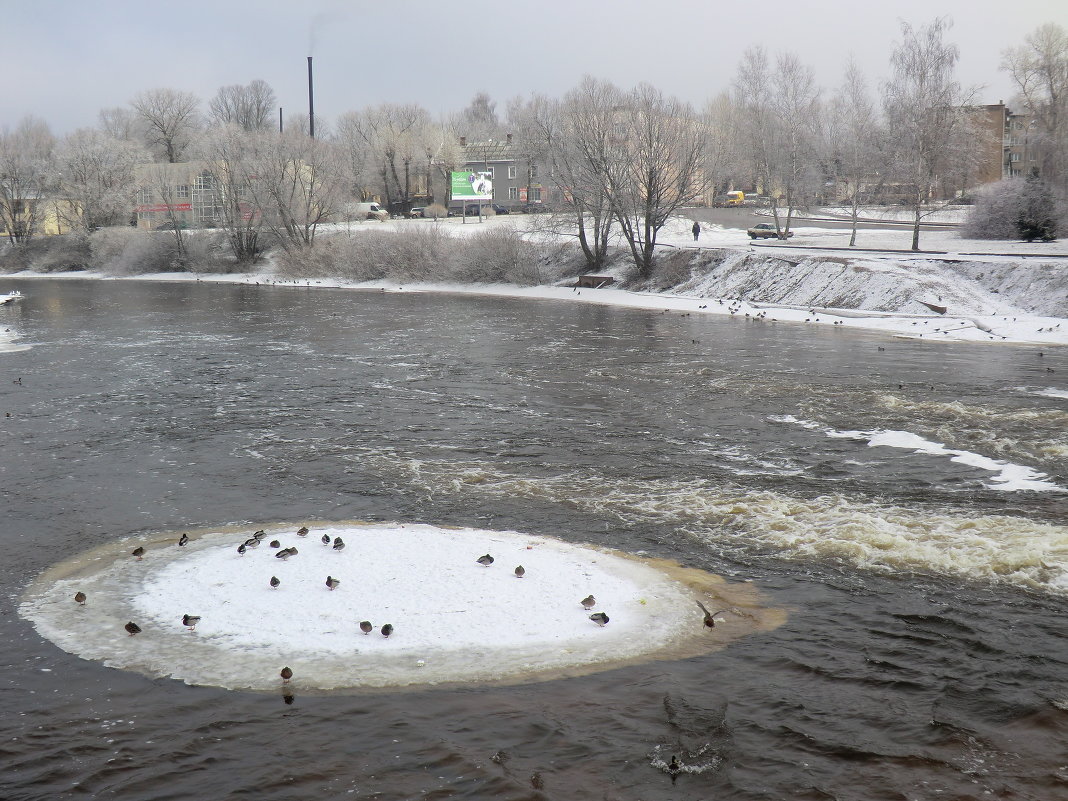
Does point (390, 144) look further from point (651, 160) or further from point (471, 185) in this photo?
point (651, 160)

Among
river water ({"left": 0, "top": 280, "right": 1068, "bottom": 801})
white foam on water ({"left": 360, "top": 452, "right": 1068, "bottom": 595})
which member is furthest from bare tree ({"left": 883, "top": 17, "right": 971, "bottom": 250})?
white foam on water ({"left": 360, "top": 452, "right": 1068, "bottom": 595})

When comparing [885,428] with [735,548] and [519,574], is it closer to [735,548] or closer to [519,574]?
[735,548]

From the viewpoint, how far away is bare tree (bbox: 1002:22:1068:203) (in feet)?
Answer: 180

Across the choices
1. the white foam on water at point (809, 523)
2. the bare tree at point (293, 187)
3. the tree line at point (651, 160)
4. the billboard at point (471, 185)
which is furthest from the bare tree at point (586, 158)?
the white foam on water at point (809, 523)

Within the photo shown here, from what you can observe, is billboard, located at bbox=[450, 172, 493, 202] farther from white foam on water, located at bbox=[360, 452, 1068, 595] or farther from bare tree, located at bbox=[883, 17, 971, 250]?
white foam on water, located at bbox=[360, 452, 1068, 595]

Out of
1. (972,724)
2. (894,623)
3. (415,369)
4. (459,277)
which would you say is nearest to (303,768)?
(972,724)

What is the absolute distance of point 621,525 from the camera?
1399 cm

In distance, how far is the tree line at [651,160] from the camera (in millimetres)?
52438

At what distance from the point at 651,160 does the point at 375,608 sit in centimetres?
4745

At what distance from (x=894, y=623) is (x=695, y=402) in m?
12.6

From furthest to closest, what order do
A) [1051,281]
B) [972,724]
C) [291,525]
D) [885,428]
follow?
[1051,281]
[885,428]
[291,525]
[972,724]

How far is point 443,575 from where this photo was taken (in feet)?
38.5

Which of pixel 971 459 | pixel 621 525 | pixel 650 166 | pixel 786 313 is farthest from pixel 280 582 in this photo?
pixel 650 166

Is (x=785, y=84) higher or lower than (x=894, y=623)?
higher
